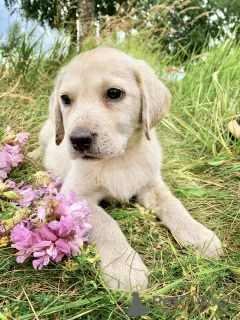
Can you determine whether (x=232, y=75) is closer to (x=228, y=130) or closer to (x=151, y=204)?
(x=228, y=130)

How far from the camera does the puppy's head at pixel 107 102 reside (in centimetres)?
225

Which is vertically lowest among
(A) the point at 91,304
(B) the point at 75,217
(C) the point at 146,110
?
(A) the point at 91,304

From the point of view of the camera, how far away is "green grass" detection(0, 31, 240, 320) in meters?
1.77

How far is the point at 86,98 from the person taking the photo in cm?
241

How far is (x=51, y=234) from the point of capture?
187 centimetres

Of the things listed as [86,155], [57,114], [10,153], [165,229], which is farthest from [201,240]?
[10,153]

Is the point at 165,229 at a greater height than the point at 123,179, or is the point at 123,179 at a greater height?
the point at 123,179

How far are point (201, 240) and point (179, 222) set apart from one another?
224 millimetres

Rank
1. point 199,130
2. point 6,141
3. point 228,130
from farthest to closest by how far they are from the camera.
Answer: point 199,130 → point 228,130 → point 6,141

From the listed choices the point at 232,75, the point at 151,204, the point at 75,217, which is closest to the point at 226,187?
the point at 151,204

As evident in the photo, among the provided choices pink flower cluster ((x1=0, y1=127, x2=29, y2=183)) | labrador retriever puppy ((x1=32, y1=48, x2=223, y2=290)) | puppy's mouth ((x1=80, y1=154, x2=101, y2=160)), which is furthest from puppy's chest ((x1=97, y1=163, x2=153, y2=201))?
pink flower cluster ((x1=0, y1=127, x2=29, y2=183))

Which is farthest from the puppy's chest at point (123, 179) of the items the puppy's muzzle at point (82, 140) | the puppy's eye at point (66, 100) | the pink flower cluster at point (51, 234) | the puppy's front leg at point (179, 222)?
the pink flower cluster at point (51, 234)

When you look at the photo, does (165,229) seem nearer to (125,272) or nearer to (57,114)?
(125,272)

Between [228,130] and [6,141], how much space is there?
2.40 m
